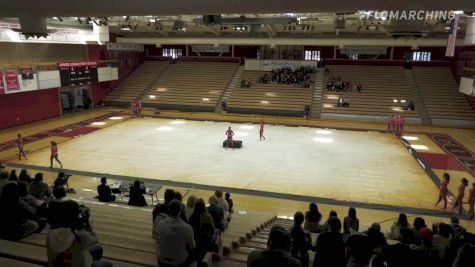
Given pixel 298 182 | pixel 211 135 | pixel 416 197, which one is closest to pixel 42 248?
pixel 298 182

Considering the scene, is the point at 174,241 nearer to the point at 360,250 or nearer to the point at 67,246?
the point at 67,246

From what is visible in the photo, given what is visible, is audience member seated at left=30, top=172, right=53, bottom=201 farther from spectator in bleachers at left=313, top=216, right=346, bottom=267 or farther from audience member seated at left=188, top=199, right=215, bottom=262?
spectator in bleachers at left=313, top=216, right=346, bottom=267

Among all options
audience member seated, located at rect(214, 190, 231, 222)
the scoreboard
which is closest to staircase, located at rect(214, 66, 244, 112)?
the scoreboard

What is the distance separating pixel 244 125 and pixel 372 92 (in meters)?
12.3

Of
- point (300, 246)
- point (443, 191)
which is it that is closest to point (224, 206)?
point (300, 246)

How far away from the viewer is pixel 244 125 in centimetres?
2636

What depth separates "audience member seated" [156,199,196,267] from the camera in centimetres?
412

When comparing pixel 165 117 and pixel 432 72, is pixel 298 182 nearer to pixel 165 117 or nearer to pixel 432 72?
pixel 165 117

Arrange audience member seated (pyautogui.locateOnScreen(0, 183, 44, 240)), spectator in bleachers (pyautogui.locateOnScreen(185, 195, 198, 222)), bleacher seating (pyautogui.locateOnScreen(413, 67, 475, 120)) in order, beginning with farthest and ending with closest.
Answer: bleacher seating (pyautogui.locateOnScreen(413, 67, 475, 120))
spectator in bleachers (pyautogui.locateOnScreen(185, 195, 198, 222))
audience member seated (pyautogui.locateOnScreen(0, 183, 44, 240))

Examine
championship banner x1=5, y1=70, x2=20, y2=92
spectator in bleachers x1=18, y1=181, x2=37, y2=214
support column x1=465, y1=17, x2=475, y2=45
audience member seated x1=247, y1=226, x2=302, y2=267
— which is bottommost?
spectator in bleachers x1=18, y1=181, x2=37, y2=214

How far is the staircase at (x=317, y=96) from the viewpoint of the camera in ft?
98.0

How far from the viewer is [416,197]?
13141 millimetres

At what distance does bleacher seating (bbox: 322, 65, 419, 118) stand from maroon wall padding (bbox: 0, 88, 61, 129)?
69.6ft

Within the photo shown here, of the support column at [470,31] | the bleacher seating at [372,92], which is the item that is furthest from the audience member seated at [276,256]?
the bleacher seating at [372,92]
